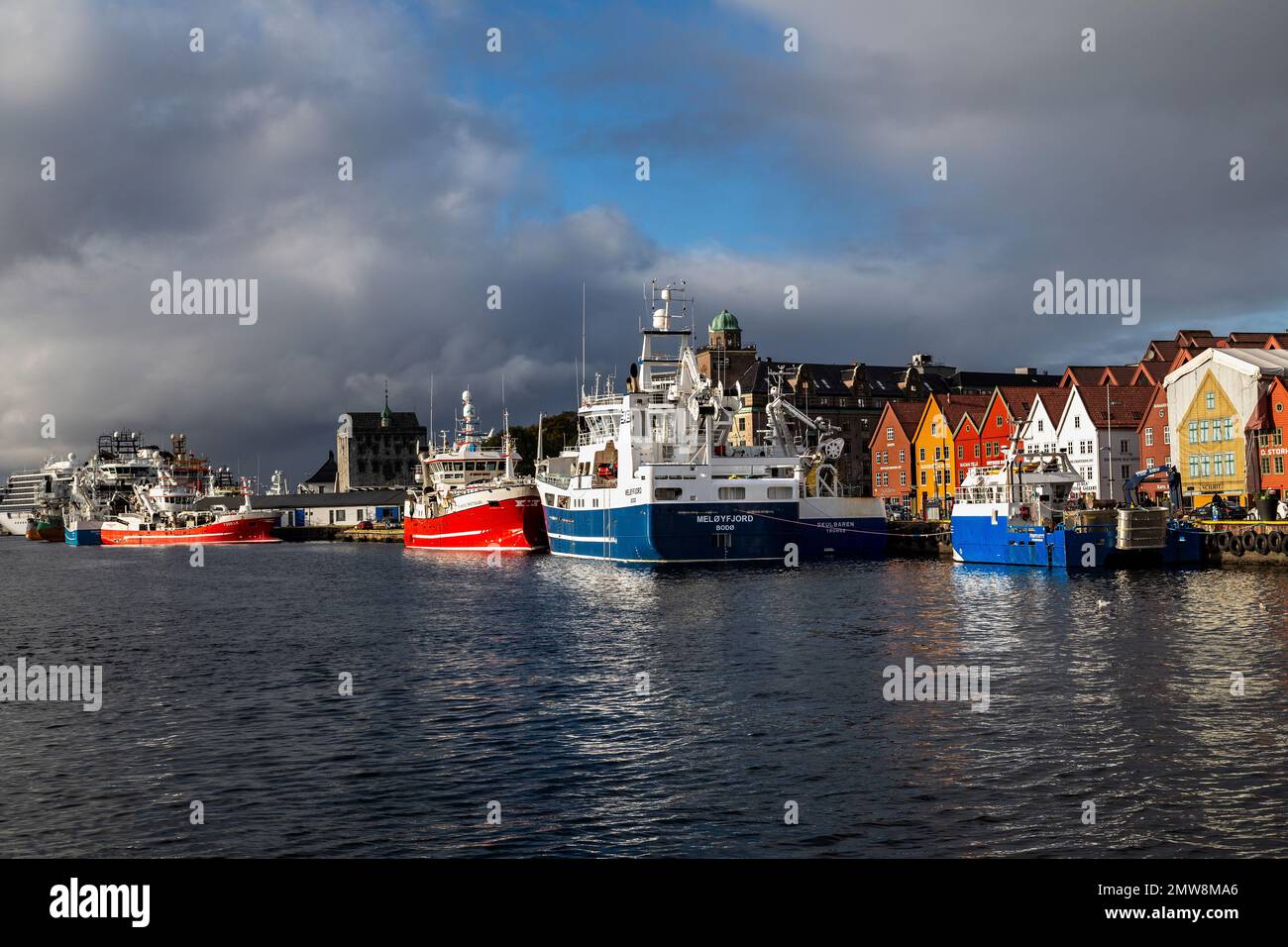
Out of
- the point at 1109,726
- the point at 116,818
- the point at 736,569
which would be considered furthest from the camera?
the point at 736,569

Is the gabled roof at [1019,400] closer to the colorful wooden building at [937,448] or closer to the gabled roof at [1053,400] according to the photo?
the gabled roof at [1053,400]

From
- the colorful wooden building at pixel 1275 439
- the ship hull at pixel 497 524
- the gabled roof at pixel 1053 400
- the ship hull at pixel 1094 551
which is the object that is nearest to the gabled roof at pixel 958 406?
the gabled roof at pixel 1053 400

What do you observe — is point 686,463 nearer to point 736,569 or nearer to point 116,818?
point 736,569

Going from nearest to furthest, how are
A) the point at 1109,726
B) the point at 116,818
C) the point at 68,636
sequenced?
the point at 116,818 < the point at 1109,726 < the point at 68,636

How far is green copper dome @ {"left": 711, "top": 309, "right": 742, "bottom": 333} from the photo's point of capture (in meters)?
188

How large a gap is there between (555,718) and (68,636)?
101 feet

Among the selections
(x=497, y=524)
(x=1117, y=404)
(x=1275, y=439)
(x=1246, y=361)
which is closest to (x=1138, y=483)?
(x=1275, y=439)

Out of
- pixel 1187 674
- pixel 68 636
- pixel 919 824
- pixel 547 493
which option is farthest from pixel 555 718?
pixel 547 493

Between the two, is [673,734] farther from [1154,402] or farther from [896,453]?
[896,453]

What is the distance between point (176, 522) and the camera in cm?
17700

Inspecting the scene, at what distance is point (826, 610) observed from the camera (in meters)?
49.7

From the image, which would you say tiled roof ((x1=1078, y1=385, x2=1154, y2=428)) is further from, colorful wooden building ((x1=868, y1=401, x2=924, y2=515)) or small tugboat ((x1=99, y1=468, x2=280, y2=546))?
small tugboat ((x1=99, y1=468, x2=280, y2=546))

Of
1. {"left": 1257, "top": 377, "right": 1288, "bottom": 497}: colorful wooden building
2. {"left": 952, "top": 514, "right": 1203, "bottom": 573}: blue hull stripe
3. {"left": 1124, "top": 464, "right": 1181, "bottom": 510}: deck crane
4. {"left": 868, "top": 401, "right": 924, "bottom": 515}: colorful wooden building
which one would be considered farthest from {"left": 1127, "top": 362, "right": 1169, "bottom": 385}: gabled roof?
{"left": 952, "top": 514, "right": 1203, "bottom": 573}: blue hull stripe

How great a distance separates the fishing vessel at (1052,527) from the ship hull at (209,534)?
121m
